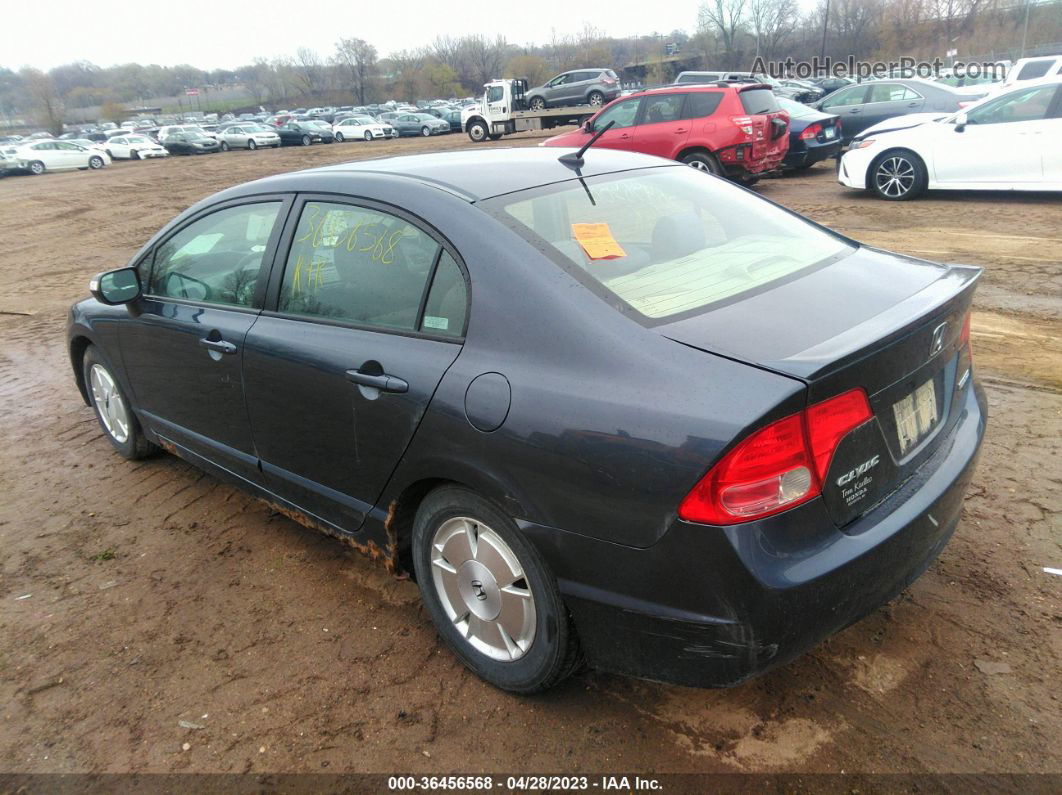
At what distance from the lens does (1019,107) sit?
32.8 feet

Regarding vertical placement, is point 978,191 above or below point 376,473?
below

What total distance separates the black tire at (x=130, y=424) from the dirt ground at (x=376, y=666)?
0.12 meters

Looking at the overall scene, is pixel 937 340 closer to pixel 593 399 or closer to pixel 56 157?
pixel 593 399

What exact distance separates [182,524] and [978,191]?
38.6ft

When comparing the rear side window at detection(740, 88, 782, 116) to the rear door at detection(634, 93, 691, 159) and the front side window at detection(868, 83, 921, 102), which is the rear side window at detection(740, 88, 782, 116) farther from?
the front side window at detection(868, 83, 921, 102)

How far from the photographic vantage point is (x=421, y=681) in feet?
8.71

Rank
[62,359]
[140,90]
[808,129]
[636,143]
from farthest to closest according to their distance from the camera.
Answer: [140,90] → [808,129] → [636,143] → [62,359]

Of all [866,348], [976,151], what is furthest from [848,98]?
[866,348]

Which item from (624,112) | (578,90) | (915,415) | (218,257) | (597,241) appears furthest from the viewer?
(578,90)

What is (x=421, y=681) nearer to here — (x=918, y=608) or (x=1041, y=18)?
(x=918, y=608)

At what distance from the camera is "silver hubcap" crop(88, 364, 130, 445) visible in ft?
14.6

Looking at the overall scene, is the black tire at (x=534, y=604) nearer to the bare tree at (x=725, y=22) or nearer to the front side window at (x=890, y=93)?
the front side window at (x=890, y=93)

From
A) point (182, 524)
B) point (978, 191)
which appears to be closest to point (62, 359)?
point (182, 524)

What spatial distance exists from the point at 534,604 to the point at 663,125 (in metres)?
12.1
